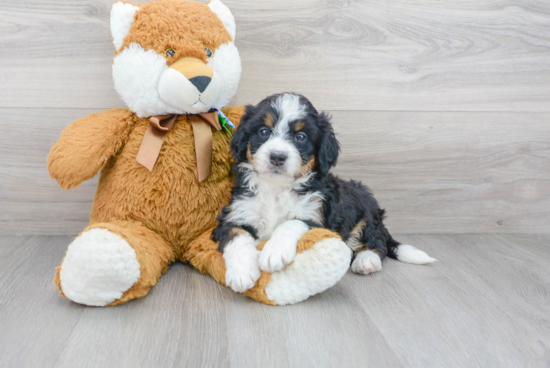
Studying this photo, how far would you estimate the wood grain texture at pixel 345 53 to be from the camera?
6.59 ft

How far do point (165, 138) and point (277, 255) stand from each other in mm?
703

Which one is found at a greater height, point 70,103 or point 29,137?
point 70,103

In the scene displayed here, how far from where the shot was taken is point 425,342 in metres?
1.28

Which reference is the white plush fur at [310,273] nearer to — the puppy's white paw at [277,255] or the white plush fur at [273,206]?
the puppy's white paw at [277,255]

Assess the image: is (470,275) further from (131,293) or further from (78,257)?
(78,257)

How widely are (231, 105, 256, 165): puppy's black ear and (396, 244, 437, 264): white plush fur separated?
88cm

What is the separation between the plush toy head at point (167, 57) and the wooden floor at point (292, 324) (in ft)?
2.26

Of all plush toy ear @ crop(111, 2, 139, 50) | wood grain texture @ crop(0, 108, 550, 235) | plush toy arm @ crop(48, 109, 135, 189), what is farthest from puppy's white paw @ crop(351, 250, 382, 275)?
plush toy ear @ crop(111, 2, 139, 50)

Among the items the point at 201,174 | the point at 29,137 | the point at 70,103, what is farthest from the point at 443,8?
the point at 29,137

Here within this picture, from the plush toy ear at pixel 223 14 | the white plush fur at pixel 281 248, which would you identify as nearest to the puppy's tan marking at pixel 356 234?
the white plush fur at pixel 281 248

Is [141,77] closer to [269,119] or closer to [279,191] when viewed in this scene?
[269,119]

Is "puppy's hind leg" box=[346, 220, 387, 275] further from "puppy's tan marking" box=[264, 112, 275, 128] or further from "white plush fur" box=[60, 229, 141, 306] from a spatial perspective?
"white plush fur" box=[60, 229, 141, 306]

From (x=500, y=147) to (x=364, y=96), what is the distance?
2.68ft

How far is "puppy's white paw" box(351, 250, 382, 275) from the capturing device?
180cm
